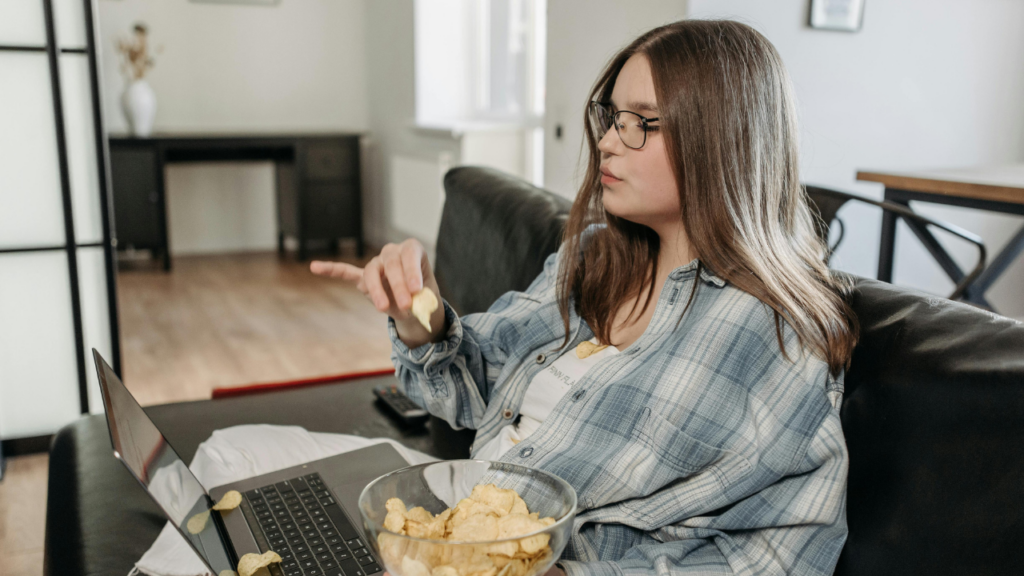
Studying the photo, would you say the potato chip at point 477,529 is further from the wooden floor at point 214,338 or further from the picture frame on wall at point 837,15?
the picture frame on wall at point 837,15

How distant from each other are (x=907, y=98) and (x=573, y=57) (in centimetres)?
126

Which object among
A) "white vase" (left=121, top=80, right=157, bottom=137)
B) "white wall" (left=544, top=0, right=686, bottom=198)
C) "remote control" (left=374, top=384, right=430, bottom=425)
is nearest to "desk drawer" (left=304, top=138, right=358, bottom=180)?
"white vase" (left=121, top=80, right=157, bottom=137)

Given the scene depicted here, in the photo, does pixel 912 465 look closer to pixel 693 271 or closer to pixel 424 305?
pixel 693 271

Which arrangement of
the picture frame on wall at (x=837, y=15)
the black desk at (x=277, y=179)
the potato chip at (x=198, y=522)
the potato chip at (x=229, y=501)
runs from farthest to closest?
the black desk at (x=277, y=179) < the picture frame on wall at (x=837, y=15) < the potato chip at (x=229, y=501) < the potato chip at (x=198, y=522)

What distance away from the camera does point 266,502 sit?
108 cm

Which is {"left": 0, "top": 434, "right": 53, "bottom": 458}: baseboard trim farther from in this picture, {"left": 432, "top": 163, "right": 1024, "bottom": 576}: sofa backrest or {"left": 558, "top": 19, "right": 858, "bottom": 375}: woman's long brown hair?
{"left": 432, "top": 163, "right": 1024, "bottom": 576}: sofa backrest

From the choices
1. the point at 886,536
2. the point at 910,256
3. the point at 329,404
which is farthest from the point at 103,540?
the point at 910,256

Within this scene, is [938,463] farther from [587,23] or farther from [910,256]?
[910,256]

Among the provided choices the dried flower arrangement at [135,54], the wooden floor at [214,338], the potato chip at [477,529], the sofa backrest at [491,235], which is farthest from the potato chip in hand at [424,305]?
the dried flower arrangement at [135,54]

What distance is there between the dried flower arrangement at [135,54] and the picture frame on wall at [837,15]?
3758mm

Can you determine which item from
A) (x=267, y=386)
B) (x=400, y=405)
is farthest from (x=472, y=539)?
(x=267, y=386)

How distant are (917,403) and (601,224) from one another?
592 mm

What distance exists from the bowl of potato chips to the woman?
5.8 inches

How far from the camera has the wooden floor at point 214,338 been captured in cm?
204
